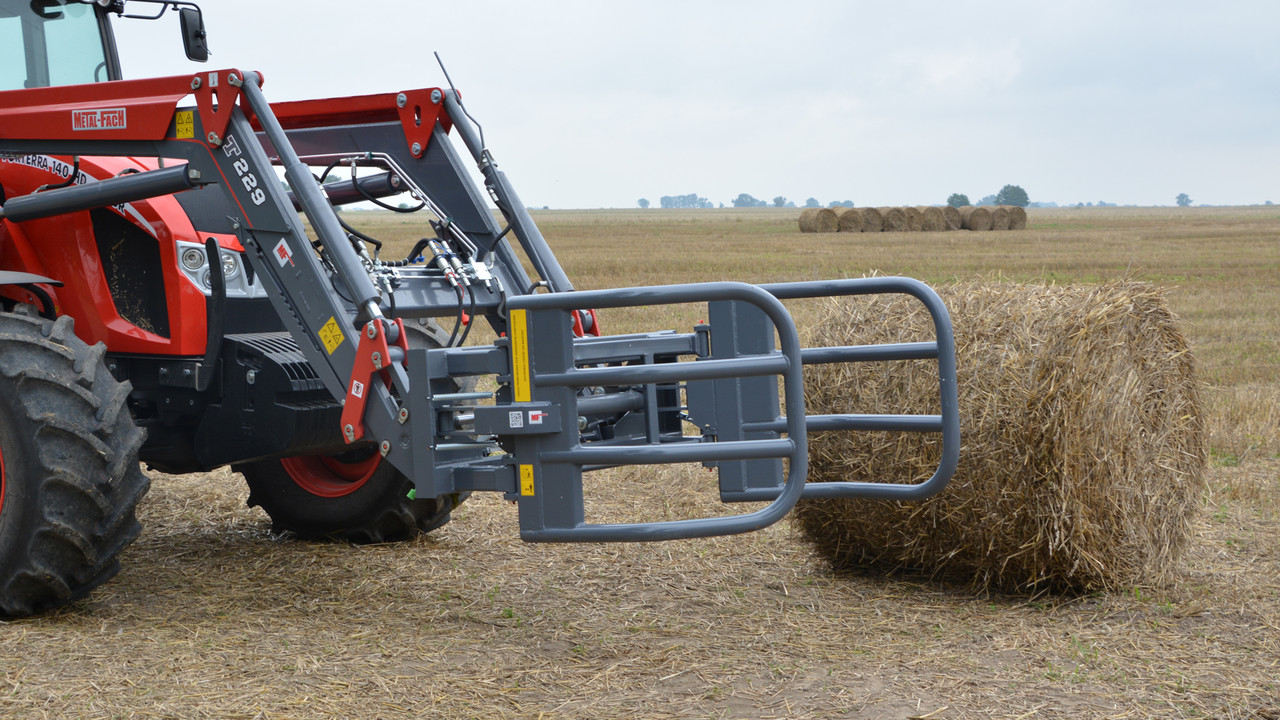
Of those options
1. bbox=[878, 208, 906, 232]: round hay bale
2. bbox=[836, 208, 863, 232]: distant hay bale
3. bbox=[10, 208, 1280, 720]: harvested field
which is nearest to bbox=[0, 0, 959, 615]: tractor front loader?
bbox=[10, 208, 1280, 720]: harvested field

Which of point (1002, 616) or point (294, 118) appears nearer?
point (1002, 616)

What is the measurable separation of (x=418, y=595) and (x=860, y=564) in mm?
1878

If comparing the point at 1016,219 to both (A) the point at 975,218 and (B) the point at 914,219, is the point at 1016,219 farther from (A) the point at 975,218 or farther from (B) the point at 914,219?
(B) the point at 914,219

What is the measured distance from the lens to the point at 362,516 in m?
5.77

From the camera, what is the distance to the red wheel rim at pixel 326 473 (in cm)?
581

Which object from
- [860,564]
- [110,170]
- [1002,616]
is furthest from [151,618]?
[1002,616]

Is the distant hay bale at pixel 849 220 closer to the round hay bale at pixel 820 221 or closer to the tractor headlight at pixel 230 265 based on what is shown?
the round hay bale at pixel 820 221

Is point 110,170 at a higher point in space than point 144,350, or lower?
higher

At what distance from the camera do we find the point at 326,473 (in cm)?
593

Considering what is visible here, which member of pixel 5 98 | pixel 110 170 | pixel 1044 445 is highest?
pixel 5 98

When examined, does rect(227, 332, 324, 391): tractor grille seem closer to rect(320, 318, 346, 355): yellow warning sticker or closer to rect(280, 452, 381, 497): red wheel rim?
rect(320, 318, 346, 355): yellow warning sticker

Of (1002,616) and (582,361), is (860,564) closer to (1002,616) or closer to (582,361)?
(1002,616)

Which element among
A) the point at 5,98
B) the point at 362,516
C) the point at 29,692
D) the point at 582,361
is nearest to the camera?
the point at 29,692

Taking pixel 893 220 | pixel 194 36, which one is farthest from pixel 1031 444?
pixel 893 220
